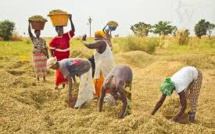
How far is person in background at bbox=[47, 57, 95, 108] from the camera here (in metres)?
6.25

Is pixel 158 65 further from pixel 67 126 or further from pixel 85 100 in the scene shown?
pixel 67 126

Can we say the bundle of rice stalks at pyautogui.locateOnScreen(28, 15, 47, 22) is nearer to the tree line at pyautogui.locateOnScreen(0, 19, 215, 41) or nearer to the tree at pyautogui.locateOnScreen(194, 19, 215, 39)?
the tree line at pyautogui.locateOnScreen(0, 19, 215, 41)

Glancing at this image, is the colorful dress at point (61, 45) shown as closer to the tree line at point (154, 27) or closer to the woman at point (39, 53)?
the woman at point (39, 53)

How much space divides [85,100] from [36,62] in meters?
2.97

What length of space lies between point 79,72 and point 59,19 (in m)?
1.74

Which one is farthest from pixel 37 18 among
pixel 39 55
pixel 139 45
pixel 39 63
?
pixel 139 45

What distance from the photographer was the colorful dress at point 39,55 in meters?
8.83

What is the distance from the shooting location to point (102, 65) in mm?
6766

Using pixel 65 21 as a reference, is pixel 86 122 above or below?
below

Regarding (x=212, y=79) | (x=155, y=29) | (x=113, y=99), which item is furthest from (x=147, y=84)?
(x=155, y=29)

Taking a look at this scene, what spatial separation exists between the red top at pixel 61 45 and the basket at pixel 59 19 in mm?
276

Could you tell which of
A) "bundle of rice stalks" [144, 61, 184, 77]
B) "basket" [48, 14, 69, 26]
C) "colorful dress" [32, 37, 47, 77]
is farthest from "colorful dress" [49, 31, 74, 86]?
"bundle of rice stalks" [144, 61, 184, 77]

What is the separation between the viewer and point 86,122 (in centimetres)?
529

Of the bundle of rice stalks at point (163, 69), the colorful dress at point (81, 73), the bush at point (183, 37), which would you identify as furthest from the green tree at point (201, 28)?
the colorful dress at point (81, 73)
